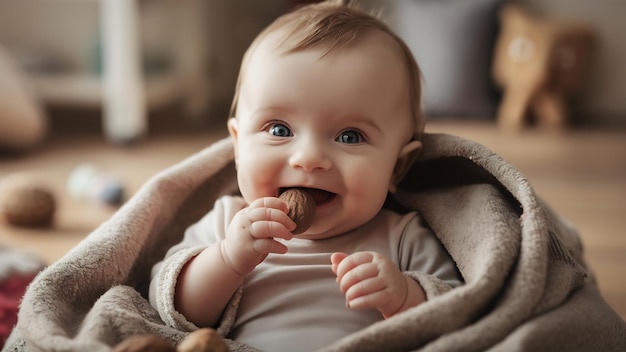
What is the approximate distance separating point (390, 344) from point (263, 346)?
0.16m

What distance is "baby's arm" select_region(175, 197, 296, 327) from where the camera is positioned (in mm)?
709

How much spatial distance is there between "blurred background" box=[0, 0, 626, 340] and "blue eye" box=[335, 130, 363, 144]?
1.31m

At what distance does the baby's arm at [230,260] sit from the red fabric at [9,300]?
1.30 feet

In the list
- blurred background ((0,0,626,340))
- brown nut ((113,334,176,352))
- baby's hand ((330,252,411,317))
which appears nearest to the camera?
brown nut ((113,334,176,352))

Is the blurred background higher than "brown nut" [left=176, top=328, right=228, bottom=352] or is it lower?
lower

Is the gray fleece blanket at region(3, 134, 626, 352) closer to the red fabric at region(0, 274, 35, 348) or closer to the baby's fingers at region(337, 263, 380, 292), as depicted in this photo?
Answer: the baby's fingers at region(337, 263, 380, 292)

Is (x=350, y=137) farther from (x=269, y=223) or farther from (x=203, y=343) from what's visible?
(x=203, y=343)

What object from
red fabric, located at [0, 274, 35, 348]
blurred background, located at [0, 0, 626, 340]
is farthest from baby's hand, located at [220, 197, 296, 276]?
blurred background, located at [0, 0, 626, 340]

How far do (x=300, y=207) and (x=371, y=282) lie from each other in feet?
0.33

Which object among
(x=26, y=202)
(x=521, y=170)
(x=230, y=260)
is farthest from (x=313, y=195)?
(x=521, y=170)

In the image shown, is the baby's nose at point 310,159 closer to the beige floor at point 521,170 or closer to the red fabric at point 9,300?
the red fabric at point 9,300

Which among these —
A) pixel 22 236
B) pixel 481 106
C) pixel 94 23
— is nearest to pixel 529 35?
pixel 481 106

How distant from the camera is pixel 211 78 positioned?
2.74 m

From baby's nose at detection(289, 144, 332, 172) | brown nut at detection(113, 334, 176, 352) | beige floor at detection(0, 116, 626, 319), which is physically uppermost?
baby's nose at detection(289, 144, 332, 172)
